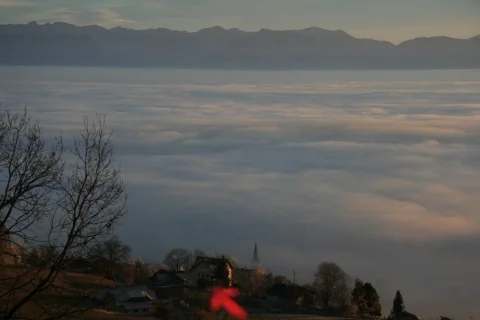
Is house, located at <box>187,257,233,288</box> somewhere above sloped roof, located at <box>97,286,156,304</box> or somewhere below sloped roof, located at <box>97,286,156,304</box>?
above

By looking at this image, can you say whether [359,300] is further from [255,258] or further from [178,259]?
[255,258]

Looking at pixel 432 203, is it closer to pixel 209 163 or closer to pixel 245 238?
pixel 245 238

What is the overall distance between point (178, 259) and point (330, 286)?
602cm

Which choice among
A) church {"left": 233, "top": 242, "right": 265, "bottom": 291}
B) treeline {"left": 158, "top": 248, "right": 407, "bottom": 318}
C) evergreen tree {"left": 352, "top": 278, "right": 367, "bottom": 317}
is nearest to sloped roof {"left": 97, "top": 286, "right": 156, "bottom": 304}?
treeline {"left": 158, "top": 248, "right": 407, "bottom": 318}

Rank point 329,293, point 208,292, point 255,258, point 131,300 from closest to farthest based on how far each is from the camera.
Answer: point 131,300, point 208,292, point 329,293, point 255,258

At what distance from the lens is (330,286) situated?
68.9 ft

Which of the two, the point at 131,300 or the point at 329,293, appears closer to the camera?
the point at 131,300

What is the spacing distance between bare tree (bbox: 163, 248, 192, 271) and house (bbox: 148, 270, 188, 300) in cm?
411

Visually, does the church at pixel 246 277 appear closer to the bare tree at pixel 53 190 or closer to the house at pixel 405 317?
the house at pixel 405 317

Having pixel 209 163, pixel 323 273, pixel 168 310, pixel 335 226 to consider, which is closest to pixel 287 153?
pixel 209 163

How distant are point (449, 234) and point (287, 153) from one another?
29.3 metres

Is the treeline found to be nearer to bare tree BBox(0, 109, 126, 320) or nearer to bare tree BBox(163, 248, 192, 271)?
bare tree BBox(163, 248, 192, 271)

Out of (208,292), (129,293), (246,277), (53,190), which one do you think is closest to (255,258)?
(246,277)

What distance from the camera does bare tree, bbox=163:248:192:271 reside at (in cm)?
2350
